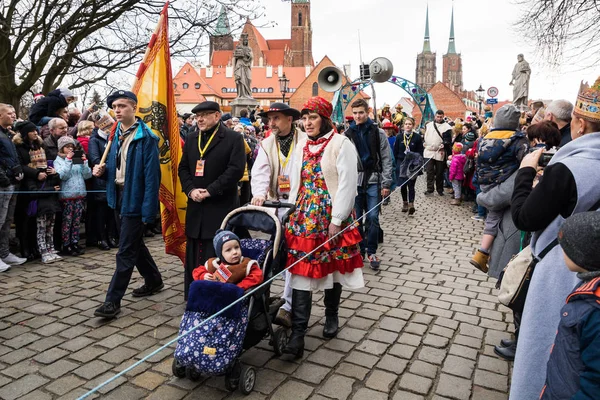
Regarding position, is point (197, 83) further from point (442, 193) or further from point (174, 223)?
point (174, 223)

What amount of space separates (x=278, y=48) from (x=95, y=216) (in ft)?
284

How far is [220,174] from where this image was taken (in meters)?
4.64

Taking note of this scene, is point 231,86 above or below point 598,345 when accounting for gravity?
above

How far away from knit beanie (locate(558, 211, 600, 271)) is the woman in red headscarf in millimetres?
1977

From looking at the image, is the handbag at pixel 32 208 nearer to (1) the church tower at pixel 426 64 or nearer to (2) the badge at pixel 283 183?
(2) the badge at pixel 283 183

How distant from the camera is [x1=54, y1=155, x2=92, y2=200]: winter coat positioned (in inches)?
265

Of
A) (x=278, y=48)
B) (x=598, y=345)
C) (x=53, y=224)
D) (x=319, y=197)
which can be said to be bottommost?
(x=53, y=224)

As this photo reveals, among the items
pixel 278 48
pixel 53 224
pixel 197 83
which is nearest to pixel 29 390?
pixel 53 224

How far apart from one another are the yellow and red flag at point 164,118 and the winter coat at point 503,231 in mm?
3411

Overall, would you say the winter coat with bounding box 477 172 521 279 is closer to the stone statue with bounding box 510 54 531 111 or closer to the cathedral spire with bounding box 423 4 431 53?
the stone statue with bounding box 510 54 531 111

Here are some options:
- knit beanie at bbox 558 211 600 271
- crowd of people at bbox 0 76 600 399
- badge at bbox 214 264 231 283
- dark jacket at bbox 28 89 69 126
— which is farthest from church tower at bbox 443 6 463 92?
knit beanie at bbox 558 211 600 271

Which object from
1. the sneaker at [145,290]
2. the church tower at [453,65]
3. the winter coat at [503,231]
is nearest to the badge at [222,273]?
the winter coat at [503,231]

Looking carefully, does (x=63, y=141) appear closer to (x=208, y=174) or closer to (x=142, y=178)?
(x=142, y=178)

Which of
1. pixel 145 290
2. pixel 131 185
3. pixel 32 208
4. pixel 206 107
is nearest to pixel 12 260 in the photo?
pixel 32 208
